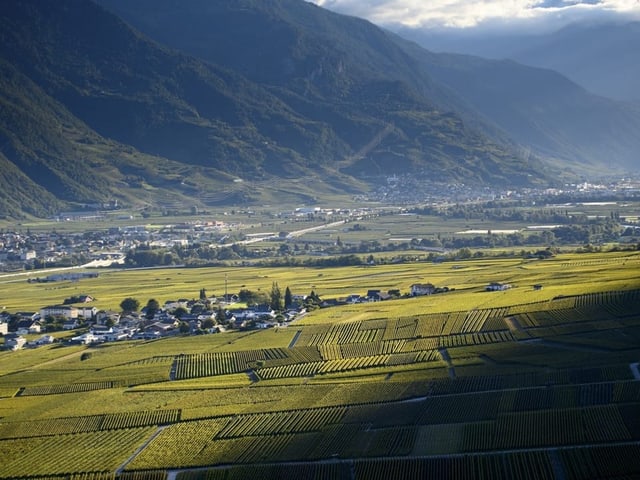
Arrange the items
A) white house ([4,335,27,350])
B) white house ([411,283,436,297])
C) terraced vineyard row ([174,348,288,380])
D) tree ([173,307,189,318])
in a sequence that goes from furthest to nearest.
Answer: white house ([411,283,436,297]), tree ([173,307,189,318]), white house ([4,335,27,350]), terraced vineyard row ([174,348,288,380])

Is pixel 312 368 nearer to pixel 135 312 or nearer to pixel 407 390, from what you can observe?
pixel 407 390

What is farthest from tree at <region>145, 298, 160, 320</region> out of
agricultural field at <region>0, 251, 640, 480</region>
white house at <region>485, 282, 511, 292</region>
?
white house at <region>485, 282, 511, 292</region>

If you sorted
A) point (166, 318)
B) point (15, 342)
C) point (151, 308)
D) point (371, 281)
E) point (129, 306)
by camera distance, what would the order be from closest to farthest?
point (15, 342) → point (166, 318) → point (151, 308) → point (129, 306) → point (371, 281)

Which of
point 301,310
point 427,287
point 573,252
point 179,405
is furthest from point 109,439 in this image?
point 573,252

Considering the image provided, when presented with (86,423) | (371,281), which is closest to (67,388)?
(86,423)

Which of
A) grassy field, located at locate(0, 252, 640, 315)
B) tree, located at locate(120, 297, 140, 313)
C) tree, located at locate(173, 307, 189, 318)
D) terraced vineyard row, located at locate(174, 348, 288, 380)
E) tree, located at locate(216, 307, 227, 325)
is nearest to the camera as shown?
terraced vineyard row, located at locate(174, 348, 288, 380)

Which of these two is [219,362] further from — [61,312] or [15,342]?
[61,312]

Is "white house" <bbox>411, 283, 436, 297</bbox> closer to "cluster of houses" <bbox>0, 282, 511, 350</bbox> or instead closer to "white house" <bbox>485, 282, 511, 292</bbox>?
"cluster of houses" <bbox>0, 282, 511, 350</bbox>

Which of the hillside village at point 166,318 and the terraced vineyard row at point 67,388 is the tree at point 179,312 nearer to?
the hillside village at point 166,318
